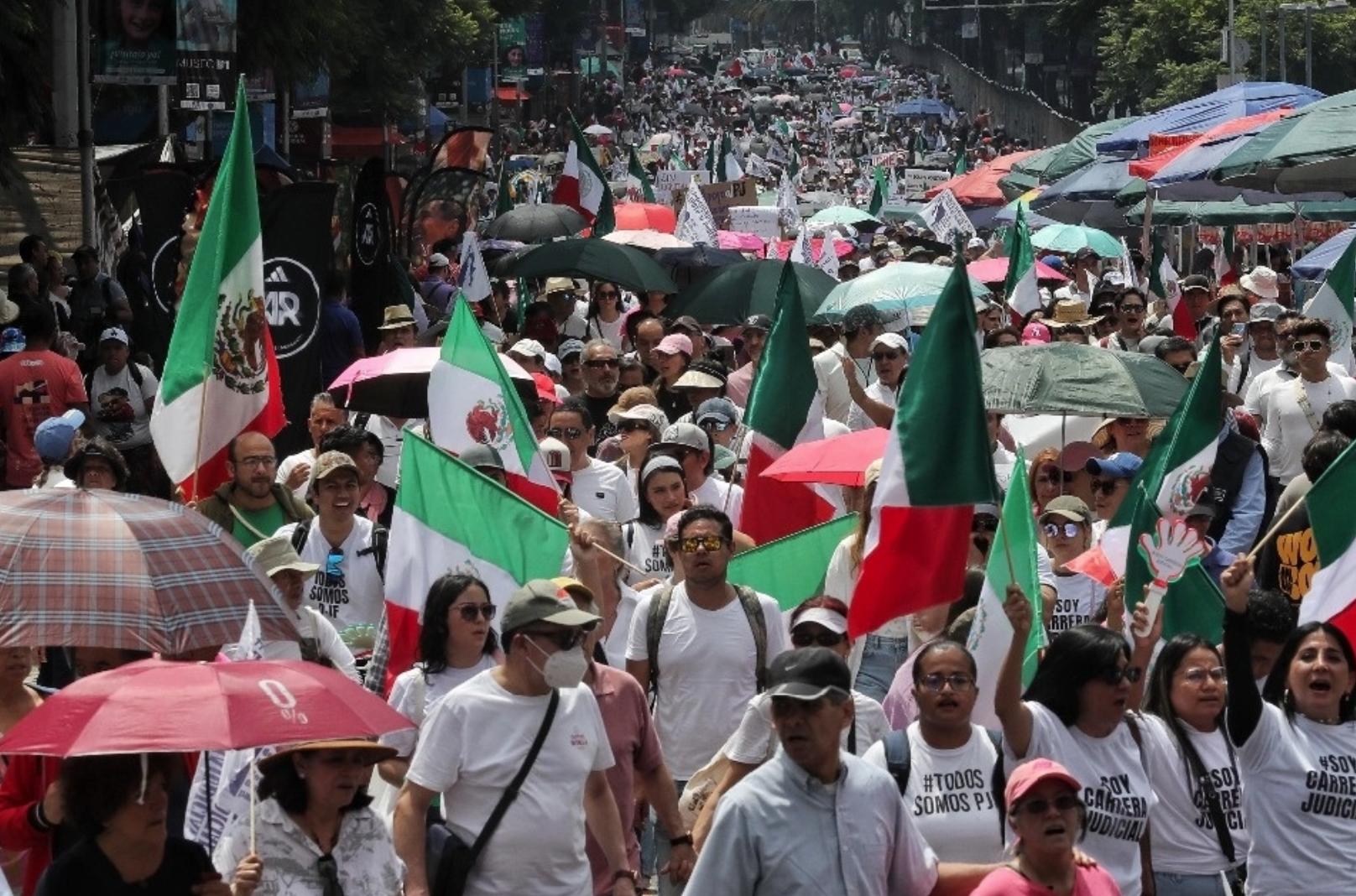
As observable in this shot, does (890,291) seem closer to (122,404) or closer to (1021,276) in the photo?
(122,404)

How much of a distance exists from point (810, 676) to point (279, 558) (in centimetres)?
270

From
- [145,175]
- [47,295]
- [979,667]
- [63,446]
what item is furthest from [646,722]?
[47,295]

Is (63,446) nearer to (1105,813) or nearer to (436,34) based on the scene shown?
(1105,813)

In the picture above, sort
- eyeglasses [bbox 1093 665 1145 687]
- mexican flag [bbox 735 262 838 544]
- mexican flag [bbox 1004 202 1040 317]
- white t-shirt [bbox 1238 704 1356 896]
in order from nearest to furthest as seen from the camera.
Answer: eyeglasses [bbox 1093 665 1145 687]
white t-shirt [bbox 1238 704 1356 896]
mexican flag [bbox 735 262 838 544]
mexican flag [bbox 1004 202 1040 317]

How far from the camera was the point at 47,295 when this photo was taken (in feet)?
59.3

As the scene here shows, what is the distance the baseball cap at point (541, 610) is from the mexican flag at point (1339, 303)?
29.4 ft

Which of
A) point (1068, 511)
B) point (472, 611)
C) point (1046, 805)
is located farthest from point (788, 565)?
point (1046, 805)

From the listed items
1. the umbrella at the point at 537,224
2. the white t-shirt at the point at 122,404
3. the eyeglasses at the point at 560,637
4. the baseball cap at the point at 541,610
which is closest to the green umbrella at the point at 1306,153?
the umbrella at the point at 537,224

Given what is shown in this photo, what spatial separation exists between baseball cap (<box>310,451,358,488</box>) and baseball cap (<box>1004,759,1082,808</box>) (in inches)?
150

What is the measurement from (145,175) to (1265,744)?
9.17 m

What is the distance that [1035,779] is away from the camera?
5883 mm

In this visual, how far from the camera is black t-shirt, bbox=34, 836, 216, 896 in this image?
564cm

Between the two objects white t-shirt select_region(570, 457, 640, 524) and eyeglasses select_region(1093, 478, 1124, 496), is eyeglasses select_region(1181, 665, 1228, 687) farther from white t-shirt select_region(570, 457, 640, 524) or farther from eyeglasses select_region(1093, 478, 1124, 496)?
white t-shirt select_region(570, 457, 640, 524)

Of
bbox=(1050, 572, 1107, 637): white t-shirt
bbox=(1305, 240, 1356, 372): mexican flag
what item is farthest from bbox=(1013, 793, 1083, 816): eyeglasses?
bbox=(1305, 240, 1356, 372): mexican flag
